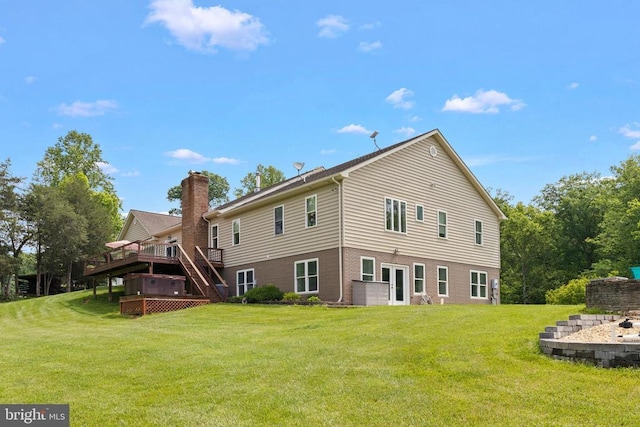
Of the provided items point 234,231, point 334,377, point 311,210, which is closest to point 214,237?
point 234,231

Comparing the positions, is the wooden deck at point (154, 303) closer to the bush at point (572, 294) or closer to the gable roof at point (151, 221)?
the bush at point (572, 294)

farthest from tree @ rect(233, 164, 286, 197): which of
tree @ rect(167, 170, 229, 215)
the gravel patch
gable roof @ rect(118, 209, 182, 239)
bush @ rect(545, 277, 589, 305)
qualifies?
the gravel patch

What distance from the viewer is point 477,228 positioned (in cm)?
2719

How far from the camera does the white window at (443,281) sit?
24.4 metres

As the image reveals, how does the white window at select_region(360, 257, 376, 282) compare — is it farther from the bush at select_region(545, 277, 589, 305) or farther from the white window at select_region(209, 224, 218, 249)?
the white window at select_region(209, 224, 218, 249)

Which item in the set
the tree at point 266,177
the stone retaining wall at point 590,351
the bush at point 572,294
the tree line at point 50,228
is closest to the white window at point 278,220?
the bush at point 572,294

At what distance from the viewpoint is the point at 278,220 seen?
24156 millimetres

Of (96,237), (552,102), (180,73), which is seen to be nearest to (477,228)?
(552,102)

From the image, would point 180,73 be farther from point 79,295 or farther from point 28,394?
point 79,295

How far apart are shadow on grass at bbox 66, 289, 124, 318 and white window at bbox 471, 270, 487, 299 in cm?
1549

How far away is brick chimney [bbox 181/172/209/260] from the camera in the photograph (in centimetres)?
2864

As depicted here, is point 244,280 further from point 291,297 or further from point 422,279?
point 422,279

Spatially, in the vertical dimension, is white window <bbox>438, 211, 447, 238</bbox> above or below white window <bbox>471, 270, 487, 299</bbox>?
above

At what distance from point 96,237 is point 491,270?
3349 cm
